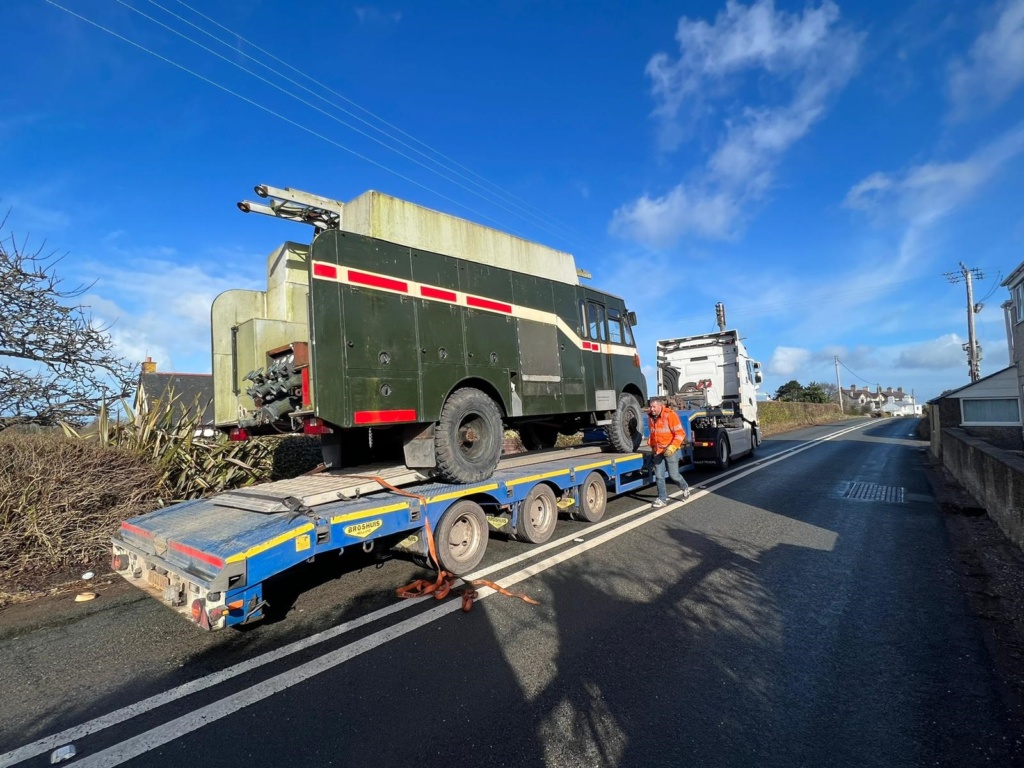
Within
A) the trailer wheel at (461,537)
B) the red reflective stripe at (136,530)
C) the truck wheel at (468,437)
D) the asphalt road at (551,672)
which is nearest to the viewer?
the asphalt road at (551,672)

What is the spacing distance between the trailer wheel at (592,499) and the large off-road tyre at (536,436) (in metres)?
2.38

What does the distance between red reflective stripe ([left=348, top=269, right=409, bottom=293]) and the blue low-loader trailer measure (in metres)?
1.95

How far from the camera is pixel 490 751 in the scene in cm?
254

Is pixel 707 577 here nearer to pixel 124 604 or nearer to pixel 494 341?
pixel 494 341

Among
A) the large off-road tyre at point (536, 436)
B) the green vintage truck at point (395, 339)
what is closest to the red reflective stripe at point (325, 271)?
the green vintage truck at point (395, 339)

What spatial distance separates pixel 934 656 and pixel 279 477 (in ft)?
27.3

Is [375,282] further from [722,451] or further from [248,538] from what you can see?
[722,451]

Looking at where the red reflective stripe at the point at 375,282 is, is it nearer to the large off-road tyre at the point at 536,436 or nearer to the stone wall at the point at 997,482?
the large off-road tyre at the point at 536,436

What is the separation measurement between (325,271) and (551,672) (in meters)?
3.74

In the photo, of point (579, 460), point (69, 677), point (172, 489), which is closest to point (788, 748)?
point (69, 677)

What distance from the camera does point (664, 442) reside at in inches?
343

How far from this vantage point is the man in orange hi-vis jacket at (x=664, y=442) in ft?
28.2

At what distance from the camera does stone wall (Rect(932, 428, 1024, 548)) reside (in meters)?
5.71

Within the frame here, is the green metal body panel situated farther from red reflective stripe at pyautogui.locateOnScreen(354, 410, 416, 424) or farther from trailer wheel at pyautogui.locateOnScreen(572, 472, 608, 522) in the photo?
trailer wheel at pyautogui.locateOnScreen(572, 472, 608, 522)
